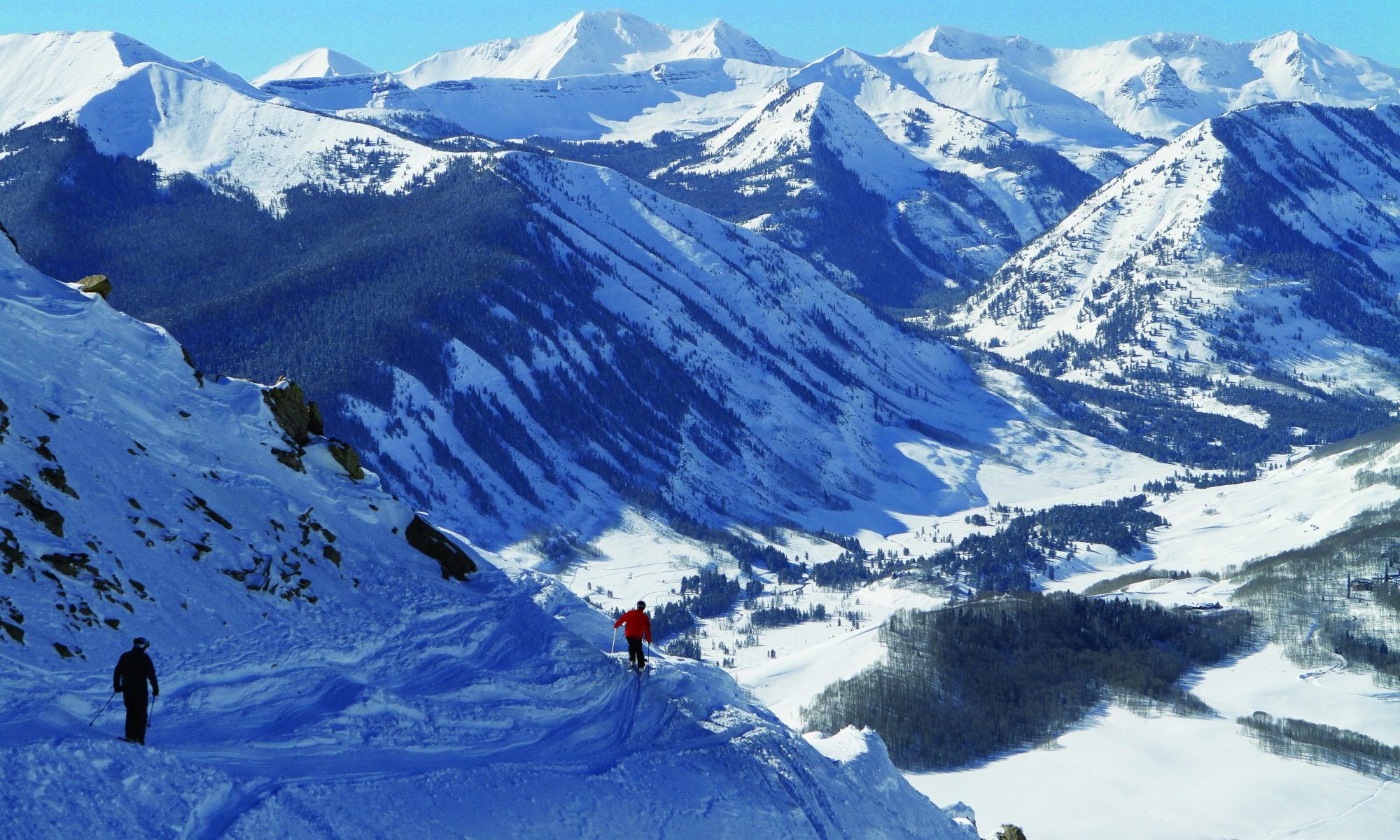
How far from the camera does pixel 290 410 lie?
4884 cm

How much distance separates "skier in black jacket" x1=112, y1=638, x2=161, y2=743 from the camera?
29.6 metres

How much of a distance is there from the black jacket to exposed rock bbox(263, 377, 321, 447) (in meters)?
18.7

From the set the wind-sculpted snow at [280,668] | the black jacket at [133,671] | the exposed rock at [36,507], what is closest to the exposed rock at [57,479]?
the wind-sculpted snow at [280,668]

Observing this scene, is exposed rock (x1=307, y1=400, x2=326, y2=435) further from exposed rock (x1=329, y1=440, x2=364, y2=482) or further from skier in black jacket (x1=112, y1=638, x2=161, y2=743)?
skier in black jacket (x1=112, y1=638, x2=161, y2=743)

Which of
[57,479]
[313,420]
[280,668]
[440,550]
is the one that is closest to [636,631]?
[440,550]

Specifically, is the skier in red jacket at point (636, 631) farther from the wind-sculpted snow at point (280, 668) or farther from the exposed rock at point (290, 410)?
the exposed rock at point (290, 410)

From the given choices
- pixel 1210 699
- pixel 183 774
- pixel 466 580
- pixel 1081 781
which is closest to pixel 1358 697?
pixel 1210 699

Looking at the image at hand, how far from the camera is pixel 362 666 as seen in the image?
38188 mm

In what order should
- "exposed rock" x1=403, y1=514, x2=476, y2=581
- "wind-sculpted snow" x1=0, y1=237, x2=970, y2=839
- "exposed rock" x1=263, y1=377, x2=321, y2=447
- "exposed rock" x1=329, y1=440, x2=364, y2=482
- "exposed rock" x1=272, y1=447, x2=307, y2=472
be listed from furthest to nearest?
"exposed rock" x1=263, y1=377, x2=321, y2=447, "exposed rock" x1=329, y1=440, x2=364, y2=482, "exposed rock" x1=272, y1=447, x2=307, y2=472, "exposed rock" x1=403, y1=514, x2=476, y2=581, "wind-sculpted snow" x1=0, y1=237, x2=970, y2=839

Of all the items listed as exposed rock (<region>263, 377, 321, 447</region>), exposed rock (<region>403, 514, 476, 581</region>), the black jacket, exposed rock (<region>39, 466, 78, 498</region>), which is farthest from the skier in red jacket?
exposed rock (<region>39, 466, 78, 498</region>)

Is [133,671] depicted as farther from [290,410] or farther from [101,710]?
[290,410]

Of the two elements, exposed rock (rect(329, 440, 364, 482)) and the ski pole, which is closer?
the ski pole

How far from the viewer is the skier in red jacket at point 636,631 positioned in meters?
40.7

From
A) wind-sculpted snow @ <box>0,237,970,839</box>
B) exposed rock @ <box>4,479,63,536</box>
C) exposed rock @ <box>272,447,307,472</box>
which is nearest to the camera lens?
wind-sculpted snow @ <box>0,237,970,839</box>
